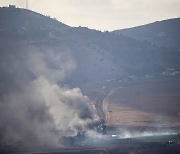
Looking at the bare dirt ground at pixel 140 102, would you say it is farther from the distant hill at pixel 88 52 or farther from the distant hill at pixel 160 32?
the distant hill at pixel 160 32

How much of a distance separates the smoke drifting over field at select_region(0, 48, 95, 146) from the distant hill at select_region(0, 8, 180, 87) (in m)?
0.69

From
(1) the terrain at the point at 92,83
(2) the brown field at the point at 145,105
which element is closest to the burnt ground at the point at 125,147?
(1) the terrain at the point at 92,83

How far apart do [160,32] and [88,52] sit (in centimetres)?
9164

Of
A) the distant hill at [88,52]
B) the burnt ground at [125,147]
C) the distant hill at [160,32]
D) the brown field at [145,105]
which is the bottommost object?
the burnt ground at [125,147]

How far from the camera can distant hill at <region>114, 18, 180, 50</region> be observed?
172 metres

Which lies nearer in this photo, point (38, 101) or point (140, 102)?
point (38, 101)

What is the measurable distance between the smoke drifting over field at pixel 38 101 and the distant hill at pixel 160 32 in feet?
292

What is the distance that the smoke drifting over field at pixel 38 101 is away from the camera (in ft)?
142

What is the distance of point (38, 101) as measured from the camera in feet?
201

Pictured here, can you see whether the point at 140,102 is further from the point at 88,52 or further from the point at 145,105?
the point at 88,52

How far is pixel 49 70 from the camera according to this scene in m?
86.2

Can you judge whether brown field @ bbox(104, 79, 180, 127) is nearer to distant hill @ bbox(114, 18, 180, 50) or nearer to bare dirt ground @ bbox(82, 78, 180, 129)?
bare dirt ground @ bbox(82, 78, 180, 129)

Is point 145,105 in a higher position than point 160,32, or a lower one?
lower

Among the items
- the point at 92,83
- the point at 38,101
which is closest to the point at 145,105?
the point at 38,101
